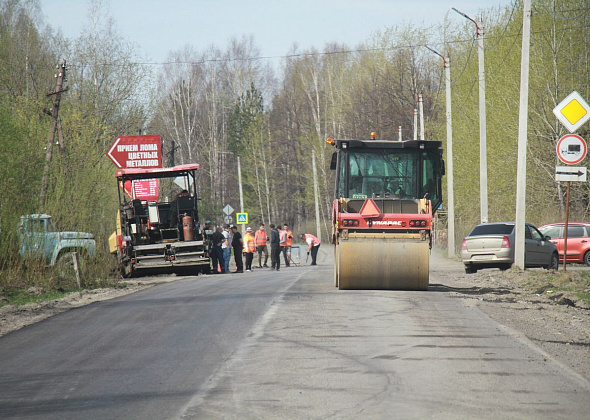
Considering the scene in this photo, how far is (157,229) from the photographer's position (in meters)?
26.3

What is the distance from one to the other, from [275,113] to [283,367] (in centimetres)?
7584

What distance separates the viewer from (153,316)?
1262 centimetres

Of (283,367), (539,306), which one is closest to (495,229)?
(539,306)

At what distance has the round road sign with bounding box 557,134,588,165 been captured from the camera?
18.6 metres

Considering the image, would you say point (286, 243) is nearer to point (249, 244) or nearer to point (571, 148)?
point (249, 244)

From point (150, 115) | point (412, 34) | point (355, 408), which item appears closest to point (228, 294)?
point (355, 408)

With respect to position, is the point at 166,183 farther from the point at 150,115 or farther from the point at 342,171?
the point at 342,171

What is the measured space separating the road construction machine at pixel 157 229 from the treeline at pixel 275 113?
859 mm

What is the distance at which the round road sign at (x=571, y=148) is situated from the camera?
18.6 m

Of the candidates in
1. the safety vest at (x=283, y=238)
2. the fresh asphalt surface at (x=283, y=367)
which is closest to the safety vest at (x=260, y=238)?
the safety vest at (x=283, y=238)

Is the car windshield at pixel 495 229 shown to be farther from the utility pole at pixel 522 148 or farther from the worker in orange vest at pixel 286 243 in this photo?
the worker in orange vest at pixel 286 243

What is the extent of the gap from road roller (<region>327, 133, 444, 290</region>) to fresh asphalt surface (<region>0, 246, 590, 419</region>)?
2581 mm

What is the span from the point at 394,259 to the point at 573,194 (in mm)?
21406

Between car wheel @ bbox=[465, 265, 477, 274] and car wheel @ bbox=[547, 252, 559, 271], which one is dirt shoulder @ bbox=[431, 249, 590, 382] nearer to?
car wheel @ bbox=[465, 265, 477, 274]
